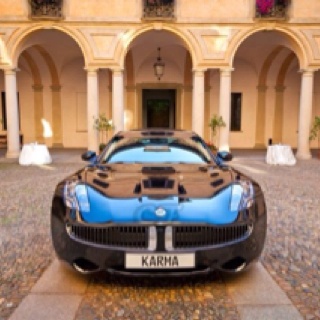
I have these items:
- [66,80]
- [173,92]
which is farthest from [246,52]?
[66,80]

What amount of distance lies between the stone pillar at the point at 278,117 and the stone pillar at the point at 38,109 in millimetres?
12927

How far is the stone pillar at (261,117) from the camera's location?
18812mm

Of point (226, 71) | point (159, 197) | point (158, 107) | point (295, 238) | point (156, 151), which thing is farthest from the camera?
point (158, 107)

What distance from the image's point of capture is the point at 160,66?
16.0 meters

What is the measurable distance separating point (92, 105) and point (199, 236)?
11881 mm

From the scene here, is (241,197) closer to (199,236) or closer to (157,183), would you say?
(199,236)

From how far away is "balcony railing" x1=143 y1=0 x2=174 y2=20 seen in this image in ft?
43.3

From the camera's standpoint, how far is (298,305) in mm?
2977

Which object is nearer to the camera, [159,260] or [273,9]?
[159,260]

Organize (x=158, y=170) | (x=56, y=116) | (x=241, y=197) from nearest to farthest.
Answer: (x=241, y=197) → (x=158, y=170) → (x=56, y=116)

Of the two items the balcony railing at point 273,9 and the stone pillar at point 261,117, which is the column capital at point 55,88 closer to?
the balcony railing at point 273,9

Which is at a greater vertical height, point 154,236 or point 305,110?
point 305,110

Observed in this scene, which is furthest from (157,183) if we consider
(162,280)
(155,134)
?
(155,134)

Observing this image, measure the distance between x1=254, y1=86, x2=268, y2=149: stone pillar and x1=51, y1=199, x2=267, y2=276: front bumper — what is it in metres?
16.5
